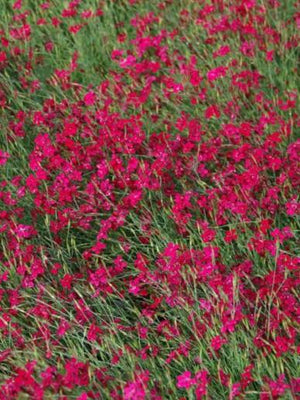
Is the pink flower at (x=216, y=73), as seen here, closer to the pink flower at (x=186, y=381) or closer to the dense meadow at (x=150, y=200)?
the dense meadow at (x=150, y=200)

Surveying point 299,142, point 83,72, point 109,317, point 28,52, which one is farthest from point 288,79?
point 109,317

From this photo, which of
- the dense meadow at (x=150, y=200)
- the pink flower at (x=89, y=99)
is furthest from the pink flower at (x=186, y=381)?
the pink flower at (x=89, y=99)

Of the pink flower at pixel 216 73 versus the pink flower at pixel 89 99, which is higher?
the pink flower at pixel 89 99

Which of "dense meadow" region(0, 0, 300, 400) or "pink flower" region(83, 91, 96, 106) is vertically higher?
"pink flower" region(83, 91, 96, 106)

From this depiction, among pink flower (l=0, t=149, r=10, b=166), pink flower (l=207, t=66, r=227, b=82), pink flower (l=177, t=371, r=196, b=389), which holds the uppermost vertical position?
pink flower (l=0, t=149, r=10, b=166)

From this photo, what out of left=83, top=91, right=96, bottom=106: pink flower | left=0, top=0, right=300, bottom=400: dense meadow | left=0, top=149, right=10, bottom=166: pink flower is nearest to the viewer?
left=0, top=0, right=300, bottom=400: dense meadow

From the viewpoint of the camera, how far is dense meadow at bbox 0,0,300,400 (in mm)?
2953

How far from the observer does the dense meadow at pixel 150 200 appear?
2.95 m

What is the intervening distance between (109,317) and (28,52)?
219cm

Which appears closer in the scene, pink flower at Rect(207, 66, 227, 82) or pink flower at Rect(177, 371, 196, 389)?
pink flower at Rect(177, 371, 196, 389)

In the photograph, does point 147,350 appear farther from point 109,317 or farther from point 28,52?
point 28,52

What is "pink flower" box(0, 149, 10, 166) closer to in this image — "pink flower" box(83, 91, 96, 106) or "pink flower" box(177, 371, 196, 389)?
"pink flower" box(83, 91, 96, 106)

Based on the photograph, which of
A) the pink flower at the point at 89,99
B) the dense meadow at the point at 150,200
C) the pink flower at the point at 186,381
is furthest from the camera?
the pink flower at the point at 89,99

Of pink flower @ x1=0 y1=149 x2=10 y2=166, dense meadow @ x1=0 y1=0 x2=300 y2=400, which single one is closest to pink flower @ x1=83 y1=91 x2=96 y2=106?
dense meadow @ x1=0 y1=0 x2=300 y2=400
